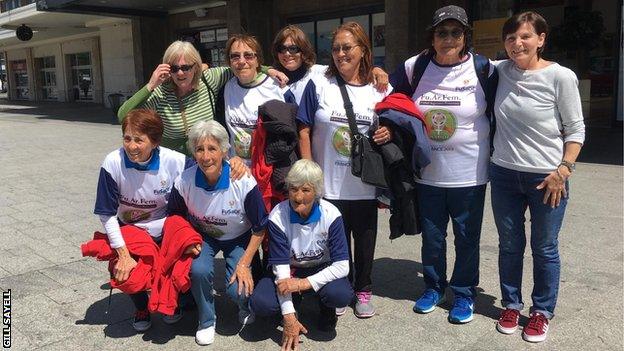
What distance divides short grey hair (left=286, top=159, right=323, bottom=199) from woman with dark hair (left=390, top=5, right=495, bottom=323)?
70cm

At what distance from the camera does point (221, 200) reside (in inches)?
128

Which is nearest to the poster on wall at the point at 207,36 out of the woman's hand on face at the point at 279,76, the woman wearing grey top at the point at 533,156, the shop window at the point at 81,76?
the shop window at the point at 81,76

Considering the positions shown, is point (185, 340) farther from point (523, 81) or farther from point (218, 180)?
point (523, 81)

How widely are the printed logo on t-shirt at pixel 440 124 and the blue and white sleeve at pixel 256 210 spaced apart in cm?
110

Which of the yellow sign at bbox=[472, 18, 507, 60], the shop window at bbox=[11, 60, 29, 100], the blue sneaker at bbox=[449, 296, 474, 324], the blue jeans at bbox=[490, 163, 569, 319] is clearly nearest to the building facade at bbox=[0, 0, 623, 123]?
the yellow sign at bbox=[472, 18, 507, 60]

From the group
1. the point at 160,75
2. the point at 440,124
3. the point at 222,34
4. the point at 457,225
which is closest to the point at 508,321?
the point at 457,225

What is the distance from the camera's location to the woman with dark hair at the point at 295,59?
352 centimetres

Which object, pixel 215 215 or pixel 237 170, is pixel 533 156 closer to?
pixel 237 170

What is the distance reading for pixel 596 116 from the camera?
1218cm

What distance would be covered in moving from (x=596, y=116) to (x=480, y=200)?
10.4 m

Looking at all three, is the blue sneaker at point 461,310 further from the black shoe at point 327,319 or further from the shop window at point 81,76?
the shop window at point 81,76

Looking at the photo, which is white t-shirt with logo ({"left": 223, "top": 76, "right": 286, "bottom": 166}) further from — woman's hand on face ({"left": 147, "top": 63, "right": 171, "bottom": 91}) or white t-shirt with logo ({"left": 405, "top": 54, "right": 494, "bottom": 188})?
white t-shirt with logo ({"left": 405, "top": 54, "right": 494, "bottom": 188})

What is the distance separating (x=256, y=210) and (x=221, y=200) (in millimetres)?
221

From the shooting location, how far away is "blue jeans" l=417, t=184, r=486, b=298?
3326 millimetres
